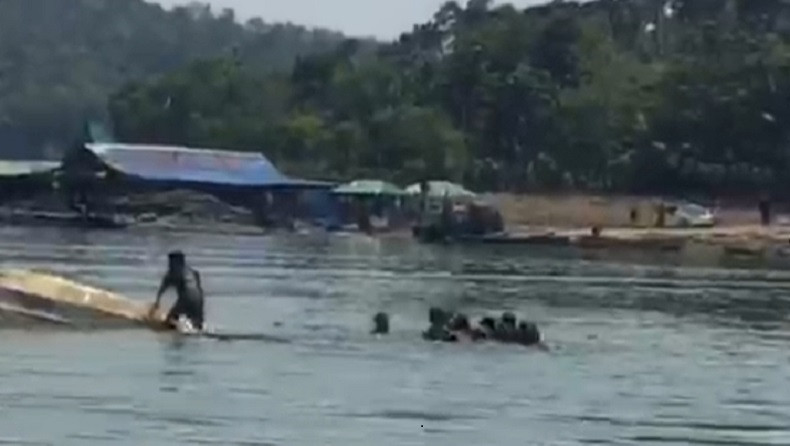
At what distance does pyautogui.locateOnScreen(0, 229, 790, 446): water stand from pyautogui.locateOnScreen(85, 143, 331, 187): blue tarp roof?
182ft

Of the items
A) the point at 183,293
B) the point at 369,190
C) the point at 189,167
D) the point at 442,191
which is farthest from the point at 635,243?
the point at 183,293

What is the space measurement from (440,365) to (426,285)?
2638 cm

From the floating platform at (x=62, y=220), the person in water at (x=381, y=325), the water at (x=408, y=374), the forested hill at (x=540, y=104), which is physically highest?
the forested hill at (x=540, y=104)

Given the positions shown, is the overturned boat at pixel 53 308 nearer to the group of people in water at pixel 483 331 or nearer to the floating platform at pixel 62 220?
the group of people in water at pixel 483 331

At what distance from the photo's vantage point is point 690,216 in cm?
11369

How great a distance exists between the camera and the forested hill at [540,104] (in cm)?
12381

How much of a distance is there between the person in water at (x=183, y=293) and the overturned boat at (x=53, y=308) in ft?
1.11

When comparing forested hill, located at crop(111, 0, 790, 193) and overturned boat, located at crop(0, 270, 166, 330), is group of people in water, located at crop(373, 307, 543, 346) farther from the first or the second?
forested hill, located at crop(111, 0, 790, 193)

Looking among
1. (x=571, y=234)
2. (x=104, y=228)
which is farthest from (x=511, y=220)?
(x=104, y=228)

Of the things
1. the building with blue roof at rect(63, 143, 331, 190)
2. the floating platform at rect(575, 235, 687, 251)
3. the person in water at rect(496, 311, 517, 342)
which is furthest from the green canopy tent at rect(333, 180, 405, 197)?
the person in water at rect(496, 311, 517, 342)

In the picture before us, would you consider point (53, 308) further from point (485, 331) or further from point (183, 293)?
point (485, 331)

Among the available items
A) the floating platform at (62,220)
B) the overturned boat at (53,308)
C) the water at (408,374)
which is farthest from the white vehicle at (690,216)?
the overturned boat at (53,308)

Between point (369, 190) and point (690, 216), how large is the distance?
16.1 m

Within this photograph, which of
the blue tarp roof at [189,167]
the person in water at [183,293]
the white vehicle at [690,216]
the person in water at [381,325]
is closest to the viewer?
the person in water at [183,293]
